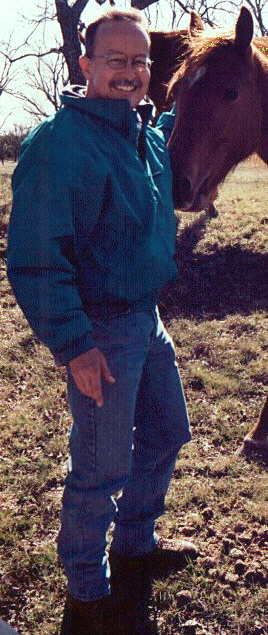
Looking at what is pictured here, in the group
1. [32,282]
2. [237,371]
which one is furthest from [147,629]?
[237,371]

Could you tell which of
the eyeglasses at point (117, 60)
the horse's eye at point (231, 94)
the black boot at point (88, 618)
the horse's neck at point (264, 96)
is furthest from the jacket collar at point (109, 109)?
the black boot at point (88, 618)

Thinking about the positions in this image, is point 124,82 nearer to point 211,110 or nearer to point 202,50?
point 211,110

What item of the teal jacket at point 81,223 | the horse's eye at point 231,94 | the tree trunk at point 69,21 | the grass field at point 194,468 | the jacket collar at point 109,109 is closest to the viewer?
the teal jacket at point 81,223

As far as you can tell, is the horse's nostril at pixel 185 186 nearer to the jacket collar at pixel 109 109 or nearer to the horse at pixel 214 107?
the horse at pixel 214 107

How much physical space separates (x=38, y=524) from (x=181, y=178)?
1.93 meters

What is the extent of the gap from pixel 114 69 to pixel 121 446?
1252 millimetres

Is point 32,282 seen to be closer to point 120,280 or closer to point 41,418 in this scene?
point 120,280

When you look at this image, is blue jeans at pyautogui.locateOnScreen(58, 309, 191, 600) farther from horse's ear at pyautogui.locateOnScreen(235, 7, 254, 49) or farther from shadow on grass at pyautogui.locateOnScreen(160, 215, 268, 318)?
shadow on grass at pyautogui.locateOnScreen(160, 215, 268, 318)

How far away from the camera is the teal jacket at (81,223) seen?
1.55m

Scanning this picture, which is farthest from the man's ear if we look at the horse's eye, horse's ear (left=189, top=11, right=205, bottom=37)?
horse's ear (left=189, top=11, right=205, bottom=37)

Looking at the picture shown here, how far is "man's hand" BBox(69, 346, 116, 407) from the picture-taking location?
1.62 metres

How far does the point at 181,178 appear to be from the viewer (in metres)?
2.33

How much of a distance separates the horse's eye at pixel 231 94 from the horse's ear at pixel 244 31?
0.78 ft

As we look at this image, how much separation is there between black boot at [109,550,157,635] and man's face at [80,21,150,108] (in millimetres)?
1981
